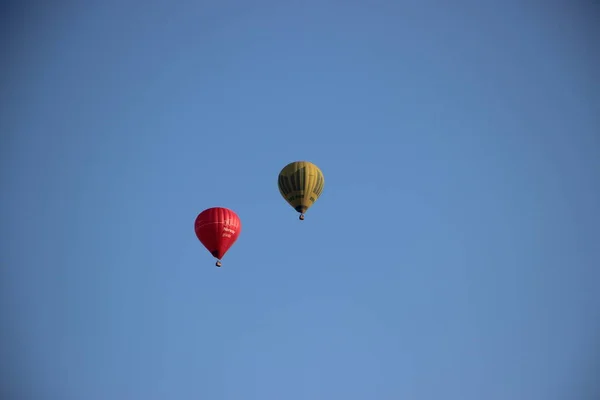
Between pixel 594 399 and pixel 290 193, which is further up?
pixel 290 193

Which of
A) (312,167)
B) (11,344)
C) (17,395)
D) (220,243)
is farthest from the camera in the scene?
(11,344)

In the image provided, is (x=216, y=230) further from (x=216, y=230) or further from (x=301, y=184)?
(x=301, y=184)

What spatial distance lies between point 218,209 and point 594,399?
80.9 feet

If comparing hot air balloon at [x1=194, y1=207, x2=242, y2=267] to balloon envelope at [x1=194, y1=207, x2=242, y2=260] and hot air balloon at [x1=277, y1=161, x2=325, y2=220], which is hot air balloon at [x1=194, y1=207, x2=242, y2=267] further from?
hot air balloon at [x1=277, y1=161, x2=325, y2=220]

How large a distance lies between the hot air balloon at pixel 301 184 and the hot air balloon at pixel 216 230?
378cm

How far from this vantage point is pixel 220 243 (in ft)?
98.0

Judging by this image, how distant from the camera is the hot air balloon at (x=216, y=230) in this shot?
97.8 ft

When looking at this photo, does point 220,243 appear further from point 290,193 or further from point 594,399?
point 594,399

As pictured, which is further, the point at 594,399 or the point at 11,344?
the point at 11,344

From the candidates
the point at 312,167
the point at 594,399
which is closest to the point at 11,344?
the point at 312,167

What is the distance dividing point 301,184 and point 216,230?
18.6 ft

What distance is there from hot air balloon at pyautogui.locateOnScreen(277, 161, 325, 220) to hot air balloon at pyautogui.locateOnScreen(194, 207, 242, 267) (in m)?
3.78

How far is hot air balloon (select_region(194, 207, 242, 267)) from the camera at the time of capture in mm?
29797

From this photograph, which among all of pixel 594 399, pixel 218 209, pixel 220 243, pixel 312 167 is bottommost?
pixel 594 399
